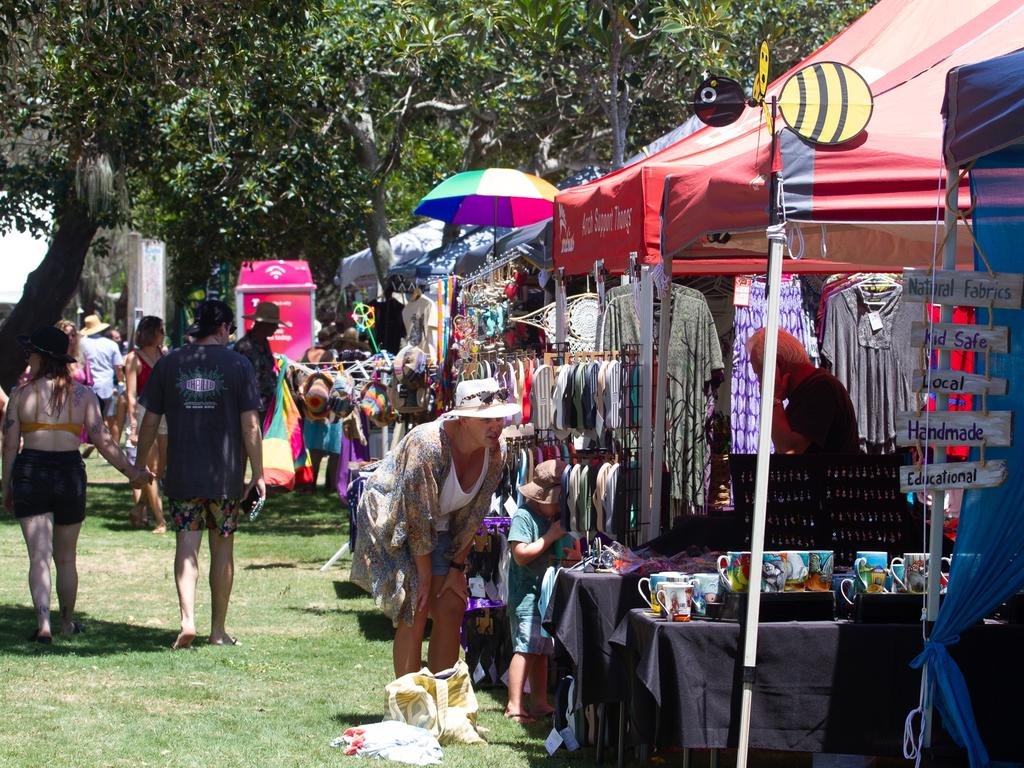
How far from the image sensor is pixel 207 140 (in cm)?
1599

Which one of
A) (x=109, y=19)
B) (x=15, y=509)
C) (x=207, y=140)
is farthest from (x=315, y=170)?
(x=15, y=509)

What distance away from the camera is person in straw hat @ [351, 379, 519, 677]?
6.10 m

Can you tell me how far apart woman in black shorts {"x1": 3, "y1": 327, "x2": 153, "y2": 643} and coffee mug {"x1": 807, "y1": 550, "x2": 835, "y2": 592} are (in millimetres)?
4501

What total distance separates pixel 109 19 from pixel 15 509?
297cm

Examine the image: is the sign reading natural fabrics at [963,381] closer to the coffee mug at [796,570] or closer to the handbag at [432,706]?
the coffee mug at [796,570]

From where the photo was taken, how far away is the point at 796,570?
200 inches

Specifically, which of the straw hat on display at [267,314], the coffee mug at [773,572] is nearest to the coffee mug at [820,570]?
the coffee mug at [773,572]

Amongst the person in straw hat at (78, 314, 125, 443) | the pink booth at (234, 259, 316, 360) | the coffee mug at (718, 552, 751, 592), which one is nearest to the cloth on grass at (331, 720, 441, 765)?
the coffee mug at (718, 552, 751, 592)

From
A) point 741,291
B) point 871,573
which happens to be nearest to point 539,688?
point 871,573

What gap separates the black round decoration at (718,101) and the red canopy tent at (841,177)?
0.53ft

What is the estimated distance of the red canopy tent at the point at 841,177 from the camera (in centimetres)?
498

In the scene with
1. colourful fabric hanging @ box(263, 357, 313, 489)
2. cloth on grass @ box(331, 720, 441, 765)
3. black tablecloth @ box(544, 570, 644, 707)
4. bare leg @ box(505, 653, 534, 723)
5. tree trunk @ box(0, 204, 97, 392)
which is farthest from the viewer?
tree trunk @ box(0, 204, 97, 392)

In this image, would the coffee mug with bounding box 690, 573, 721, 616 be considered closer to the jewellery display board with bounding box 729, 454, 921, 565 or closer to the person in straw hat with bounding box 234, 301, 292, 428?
the jewellery display board with bounding box 729, 454, 921, 565

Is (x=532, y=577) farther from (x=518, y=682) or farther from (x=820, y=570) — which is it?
(x=820, y=570)
